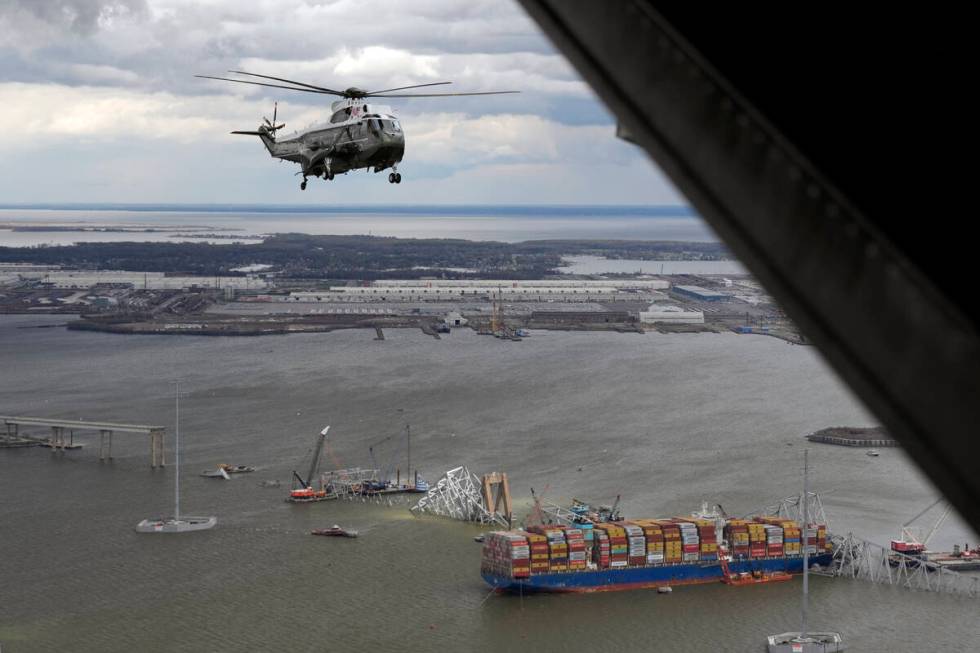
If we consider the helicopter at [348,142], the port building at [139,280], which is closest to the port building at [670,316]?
the port building at [139,280]

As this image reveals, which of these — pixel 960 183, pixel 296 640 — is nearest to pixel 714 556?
pixel 296 640

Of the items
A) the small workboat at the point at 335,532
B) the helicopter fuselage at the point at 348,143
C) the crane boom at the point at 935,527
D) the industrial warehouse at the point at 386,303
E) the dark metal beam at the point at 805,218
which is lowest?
the small workboat at the point at 335,532

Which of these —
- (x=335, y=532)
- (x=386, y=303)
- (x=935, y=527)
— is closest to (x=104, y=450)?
(x=335, y=532)

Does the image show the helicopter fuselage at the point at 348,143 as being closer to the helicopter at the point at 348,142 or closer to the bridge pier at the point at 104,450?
the helicopter at the point at 348,142

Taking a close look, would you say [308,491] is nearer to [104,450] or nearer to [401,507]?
[401,507]

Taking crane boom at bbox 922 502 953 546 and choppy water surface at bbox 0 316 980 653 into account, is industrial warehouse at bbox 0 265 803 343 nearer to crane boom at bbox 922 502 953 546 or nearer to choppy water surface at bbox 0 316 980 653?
choppy water surface at bbox 0 316 980 653

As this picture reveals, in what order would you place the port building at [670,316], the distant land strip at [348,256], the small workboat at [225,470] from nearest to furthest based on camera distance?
the small workboat at [225,470] < the port building at [670,316] < the distant land strip at [348,256]
